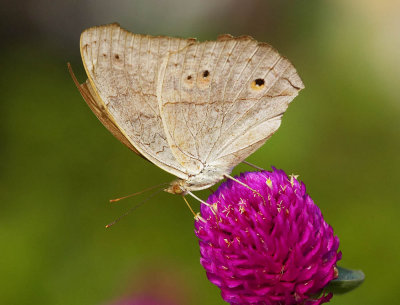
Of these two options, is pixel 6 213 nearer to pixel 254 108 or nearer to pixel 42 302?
pixel 42 302

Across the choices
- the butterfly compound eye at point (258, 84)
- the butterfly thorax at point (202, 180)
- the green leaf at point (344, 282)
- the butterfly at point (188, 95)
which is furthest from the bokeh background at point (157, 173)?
the butterfly compound eye at point (258, 84)

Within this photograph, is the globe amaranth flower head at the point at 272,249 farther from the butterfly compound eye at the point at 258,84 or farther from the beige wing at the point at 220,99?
the butterfly compound eye at the point at 258,84

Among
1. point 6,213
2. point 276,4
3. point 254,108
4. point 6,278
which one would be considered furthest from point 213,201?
point 276,4

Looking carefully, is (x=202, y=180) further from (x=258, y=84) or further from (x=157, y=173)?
(x=157, y=173)

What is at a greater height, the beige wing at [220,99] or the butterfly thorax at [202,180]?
the beige wing at [220,99]

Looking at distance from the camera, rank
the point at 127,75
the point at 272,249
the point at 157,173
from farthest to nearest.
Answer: the point at 157,173 < the point at 127,75 < the point at 272,249

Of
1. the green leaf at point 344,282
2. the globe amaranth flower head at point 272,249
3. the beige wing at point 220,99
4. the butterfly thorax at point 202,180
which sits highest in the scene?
the beige wing at point 220,99

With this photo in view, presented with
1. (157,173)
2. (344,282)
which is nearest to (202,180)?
(344,282)
